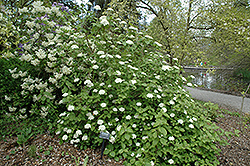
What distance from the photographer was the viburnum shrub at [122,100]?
1.94 meters

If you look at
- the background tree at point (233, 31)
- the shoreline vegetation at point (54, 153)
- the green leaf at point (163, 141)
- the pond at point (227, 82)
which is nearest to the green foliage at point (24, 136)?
the shoreline vegetation at point (54, 153)

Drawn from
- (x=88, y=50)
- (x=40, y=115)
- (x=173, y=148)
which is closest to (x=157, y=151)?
(x=173, y=148)

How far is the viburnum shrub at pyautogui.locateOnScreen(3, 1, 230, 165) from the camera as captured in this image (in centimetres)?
194

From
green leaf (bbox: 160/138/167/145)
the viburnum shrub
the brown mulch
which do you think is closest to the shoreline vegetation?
the brown mulch

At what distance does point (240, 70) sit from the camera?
6516mm

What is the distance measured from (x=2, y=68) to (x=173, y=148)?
3098mm

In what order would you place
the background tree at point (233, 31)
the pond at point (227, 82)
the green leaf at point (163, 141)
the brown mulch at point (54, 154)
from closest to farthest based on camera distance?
the green leaf at point (163, 141) < the brown mulch at point (54, 154) < the background tree at point (233, 31) < the pond at point (227, 82)

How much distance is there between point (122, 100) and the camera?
86.3 inches

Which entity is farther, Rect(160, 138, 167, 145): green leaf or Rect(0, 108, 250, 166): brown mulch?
Rect(0, 108, 250, 166): brown mulch

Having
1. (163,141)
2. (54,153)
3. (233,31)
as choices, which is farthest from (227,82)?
(54,153)

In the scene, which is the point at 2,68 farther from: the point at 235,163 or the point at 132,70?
the point at 235,163

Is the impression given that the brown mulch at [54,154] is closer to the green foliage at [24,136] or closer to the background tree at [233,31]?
the green foliage at [24,136]

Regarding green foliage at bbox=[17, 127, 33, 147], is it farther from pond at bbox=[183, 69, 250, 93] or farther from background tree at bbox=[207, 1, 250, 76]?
pond at bbox=[183, 69, 250, 93]

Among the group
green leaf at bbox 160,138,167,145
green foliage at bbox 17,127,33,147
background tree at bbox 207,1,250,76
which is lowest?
green foliage at bbox 17,127,33,147
